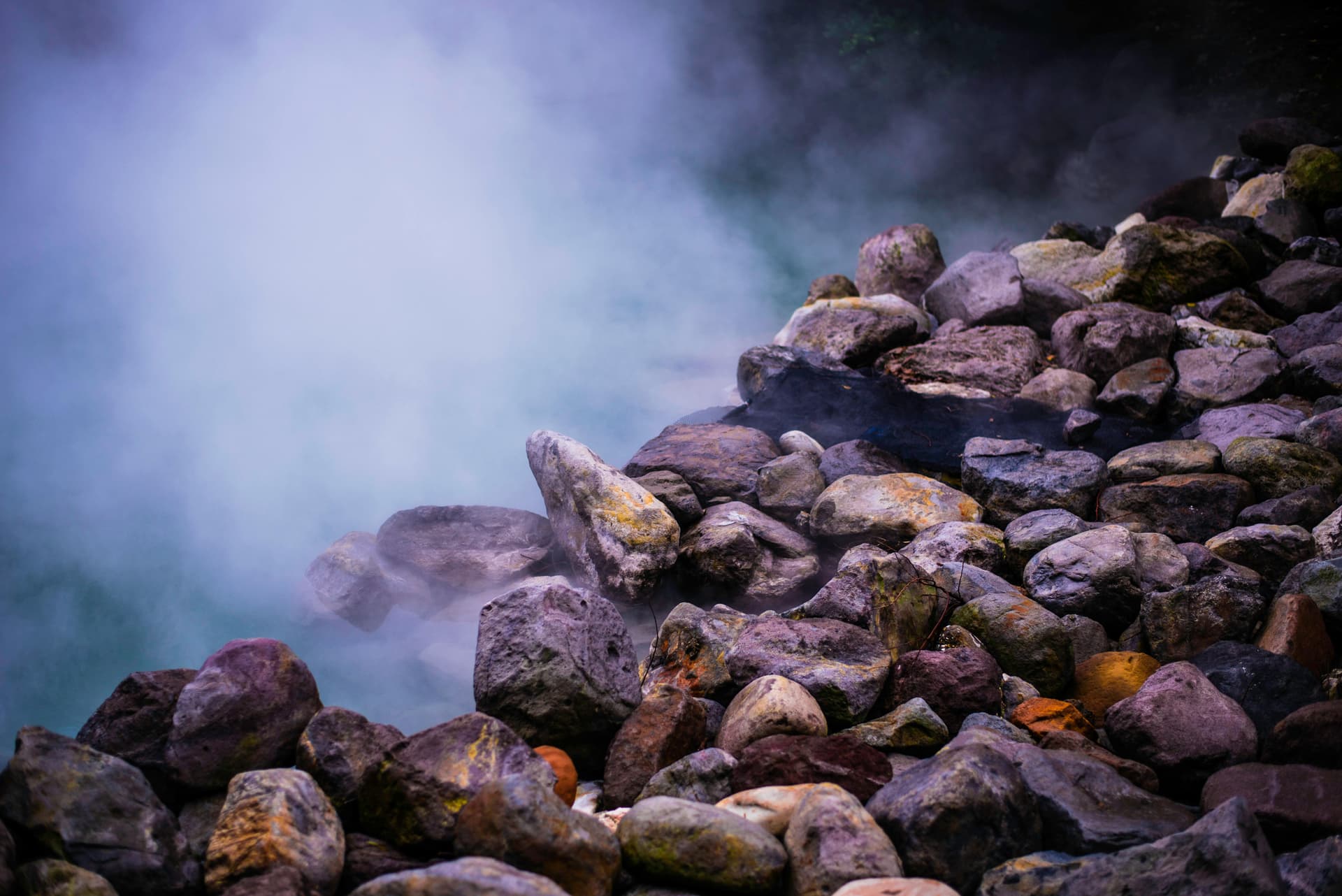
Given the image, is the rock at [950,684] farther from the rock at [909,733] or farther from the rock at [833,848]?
the rock at [833,848]

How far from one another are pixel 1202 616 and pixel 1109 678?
43cm

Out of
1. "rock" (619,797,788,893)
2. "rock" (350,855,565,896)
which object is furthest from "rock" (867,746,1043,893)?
"rock" (350,855,565,896)

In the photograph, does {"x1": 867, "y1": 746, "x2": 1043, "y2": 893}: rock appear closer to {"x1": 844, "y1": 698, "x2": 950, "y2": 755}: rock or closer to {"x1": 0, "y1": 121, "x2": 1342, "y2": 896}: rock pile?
{"x1": 0, "y1": 121, "x2": 1342, "y2": 896}: rock pile

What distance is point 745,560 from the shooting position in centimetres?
388

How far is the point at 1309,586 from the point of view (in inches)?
110

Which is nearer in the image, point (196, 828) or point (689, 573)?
point (196, 828)

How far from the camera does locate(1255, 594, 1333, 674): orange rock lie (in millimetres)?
2580

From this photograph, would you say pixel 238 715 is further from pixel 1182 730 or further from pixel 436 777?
Answer: pixel 1182 730

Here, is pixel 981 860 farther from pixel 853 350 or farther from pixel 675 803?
pixel 853 350

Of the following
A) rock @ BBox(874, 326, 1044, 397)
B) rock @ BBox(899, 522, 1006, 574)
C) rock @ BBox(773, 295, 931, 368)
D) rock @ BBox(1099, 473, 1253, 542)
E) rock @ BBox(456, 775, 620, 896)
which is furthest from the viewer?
rock @ BBox(773, 295, 931, 368)

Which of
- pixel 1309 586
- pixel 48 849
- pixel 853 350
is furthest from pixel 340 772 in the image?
pixel 853 350

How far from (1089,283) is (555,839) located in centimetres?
610

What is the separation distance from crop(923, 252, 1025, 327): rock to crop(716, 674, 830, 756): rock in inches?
179

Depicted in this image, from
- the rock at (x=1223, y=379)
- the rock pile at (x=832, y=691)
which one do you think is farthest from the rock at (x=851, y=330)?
the rock at (x=1223, y=379)
